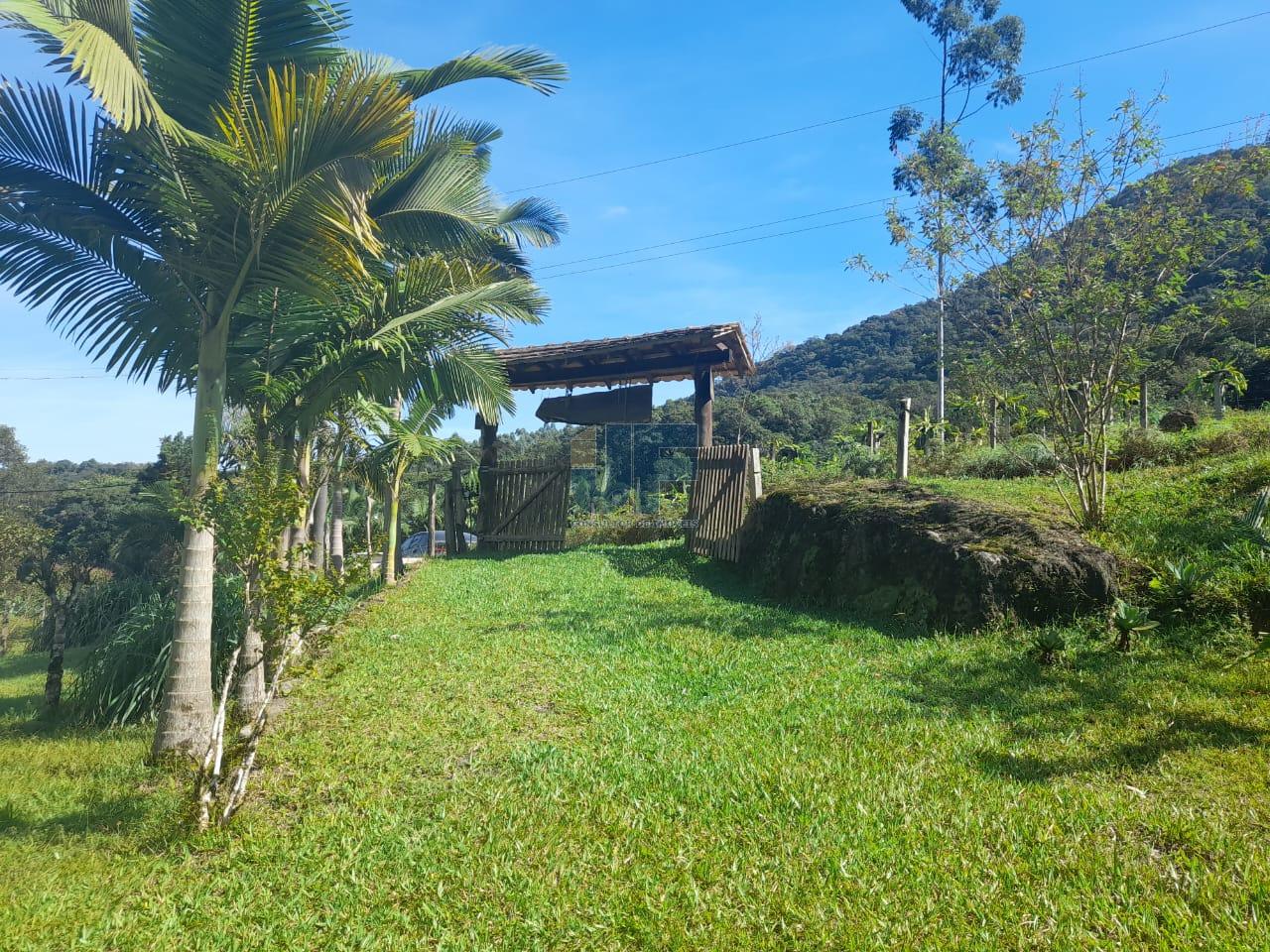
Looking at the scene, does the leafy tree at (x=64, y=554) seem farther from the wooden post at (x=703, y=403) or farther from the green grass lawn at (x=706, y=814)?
the wooden post at (x=703, y=403)

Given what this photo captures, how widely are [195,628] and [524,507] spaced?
377 inches

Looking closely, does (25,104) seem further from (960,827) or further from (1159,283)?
(1159,283)

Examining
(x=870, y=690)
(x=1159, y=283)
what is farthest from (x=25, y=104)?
(x=1159, y=283)

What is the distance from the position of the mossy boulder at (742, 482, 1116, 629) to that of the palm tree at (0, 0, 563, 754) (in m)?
5.14

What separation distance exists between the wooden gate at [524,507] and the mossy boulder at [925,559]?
595 centimetres

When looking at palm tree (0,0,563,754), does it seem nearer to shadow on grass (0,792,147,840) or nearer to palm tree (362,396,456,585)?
shadow on grass (0,792,147,840)

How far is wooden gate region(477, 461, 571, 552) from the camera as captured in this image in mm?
14234

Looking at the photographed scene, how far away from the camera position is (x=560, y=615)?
793 cm

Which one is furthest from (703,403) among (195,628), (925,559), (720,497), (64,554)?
(64,554)

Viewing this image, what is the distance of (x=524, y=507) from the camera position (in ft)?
47.7

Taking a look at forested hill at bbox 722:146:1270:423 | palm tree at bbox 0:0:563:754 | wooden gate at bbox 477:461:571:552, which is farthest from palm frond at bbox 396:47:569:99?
forested hill at bbox 722:146:1270:423

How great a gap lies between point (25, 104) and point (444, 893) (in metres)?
5.70

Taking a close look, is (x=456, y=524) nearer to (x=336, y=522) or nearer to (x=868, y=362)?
(x=336, y=522)

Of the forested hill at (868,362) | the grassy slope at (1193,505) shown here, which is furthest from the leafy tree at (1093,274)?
the forested hill at (868,362)
